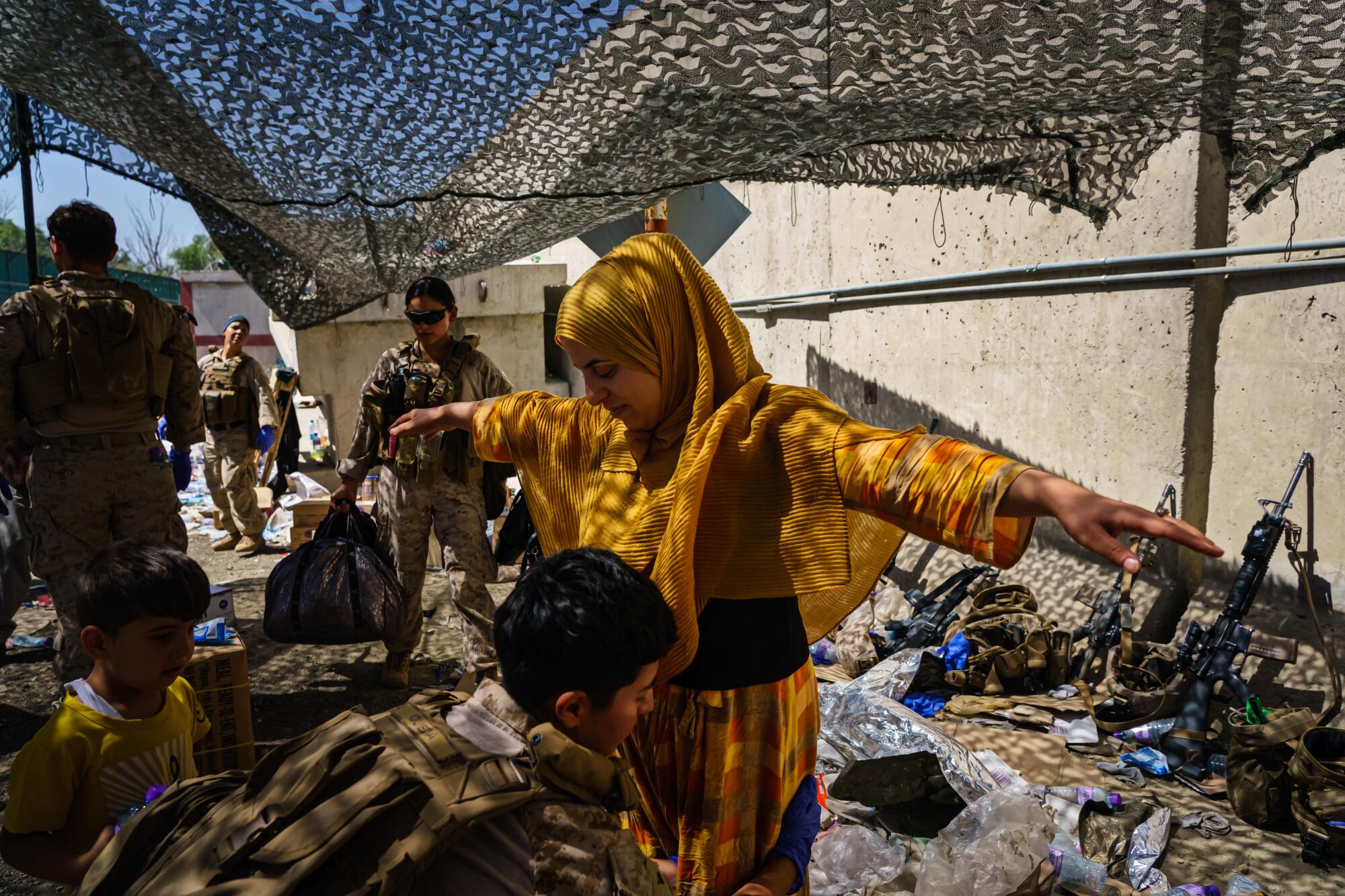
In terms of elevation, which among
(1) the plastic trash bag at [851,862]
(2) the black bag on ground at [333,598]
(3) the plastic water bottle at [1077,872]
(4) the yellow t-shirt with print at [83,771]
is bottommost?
(3) the plastic water bottle at [1077,872]

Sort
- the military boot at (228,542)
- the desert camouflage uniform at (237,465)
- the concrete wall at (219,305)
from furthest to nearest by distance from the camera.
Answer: the concrete wall at (219,305) → the military boot at (228,542) → the desert camouflage uniform at (237,465)

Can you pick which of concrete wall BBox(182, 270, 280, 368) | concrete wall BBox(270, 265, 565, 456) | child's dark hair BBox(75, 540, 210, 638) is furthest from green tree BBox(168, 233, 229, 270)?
child's dark hair BBox(75, 540, 210, 638)

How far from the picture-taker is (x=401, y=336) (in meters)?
10.6

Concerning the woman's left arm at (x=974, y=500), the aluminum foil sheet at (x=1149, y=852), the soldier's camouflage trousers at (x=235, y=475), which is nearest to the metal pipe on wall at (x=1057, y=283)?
the aluminum foil sheet at (x=1149, y=852)

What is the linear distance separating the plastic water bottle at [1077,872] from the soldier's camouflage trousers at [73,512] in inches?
138

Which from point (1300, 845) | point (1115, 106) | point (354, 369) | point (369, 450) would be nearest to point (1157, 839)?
point (1300, 845)

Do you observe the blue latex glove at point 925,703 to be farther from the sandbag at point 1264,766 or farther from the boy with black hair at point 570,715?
the boy with black hair at point 570,715

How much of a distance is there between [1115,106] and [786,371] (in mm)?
5078

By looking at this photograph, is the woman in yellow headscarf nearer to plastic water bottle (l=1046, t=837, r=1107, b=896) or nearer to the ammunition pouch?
plastic water bottle (l=1046, t=837, r=1107, b=896)

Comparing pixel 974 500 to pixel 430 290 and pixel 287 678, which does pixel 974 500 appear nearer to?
pixel 430 290

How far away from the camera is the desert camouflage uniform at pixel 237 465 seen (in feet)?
24.2

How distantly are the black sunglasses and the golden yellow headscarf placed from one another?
255 centimetres

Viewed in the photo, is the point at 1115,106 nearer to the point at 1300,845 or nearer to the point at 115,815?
the point at 1300,845

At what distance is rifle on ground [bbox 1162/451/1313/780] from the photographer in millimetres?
3539
